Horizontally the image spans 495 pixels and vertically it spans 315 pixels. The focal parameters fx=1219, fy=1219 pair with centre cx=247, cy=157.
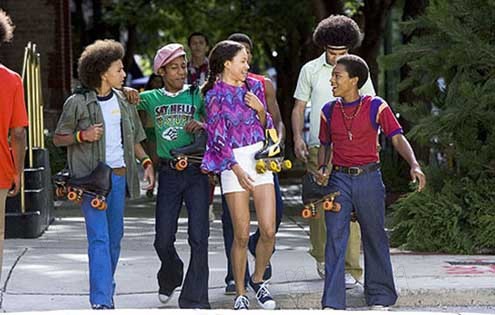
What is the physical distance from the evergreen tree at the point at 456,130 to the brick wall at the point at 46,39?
10.0 meters

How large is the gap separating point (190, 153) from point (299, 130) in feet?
3.54

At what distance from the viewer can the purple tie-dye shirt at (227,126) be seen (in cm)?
799

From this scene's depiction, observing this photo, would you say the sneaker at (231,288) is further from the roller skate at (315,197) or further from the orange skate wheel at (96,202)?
the orange skate wheel at (96,202)

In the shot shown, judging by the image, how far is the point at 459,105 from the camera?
11.0 metres

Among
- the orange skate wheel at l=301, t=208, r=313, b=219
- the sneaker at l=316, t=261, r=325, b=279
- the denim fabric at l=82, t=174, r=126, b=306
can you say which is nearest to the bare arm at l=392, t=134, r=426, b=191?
the orange skate wheel at l=301, t=208, r=313, b=219

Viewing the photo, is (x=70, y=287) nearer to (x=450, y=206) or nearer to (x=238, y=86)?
(x=238, y=86)

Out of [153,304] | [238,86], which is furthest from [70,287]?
[238,86]

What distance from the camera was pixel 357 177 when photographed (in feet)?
26.3

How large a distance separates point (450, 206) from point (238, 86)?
3432 millimetres

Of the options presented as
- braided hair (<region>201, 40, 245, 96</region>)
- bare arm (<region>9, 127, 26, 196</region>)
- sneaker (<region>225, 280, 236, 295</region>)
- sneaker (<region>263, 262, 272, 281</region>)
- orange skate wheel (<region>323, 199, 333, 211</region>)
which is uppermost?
braided hair (<region>201, 40, 245, 96</region>)

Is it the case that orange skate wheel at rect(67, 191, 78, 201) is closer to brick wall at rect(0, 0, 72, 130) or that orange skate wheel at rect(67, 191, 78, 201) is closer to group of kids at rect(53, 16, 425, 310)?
group of kids at rect(53, 16, 425, 310)

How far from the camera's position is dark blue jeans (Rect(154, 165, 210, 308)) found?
8.22 m

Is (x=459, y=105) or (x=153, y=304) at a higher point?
(x=459, y=105)

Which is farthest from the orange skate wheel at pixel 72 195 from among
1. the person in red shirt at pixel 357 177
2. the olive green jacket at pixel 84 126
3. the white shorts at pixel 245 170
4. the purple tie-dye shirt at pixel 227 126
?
the person in red shirt at pixel 357 177
